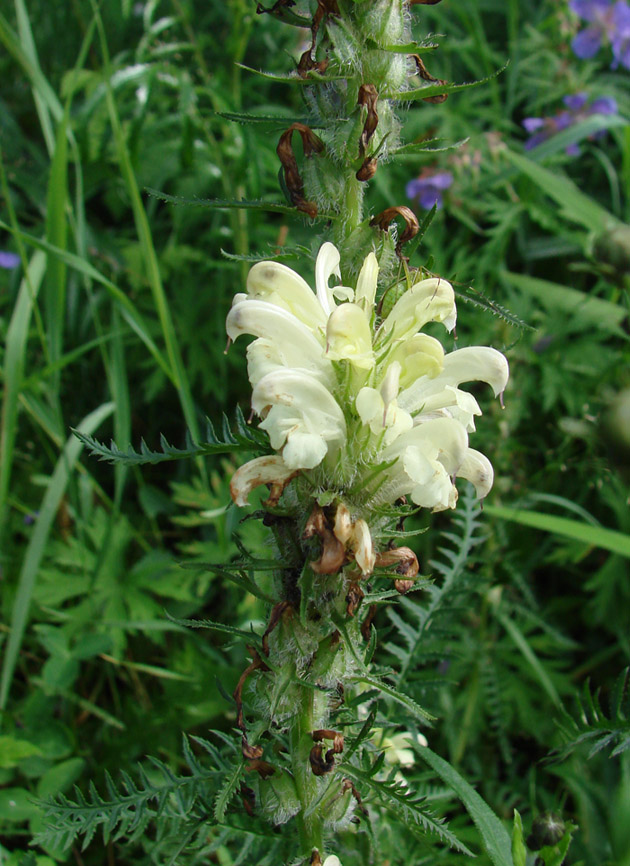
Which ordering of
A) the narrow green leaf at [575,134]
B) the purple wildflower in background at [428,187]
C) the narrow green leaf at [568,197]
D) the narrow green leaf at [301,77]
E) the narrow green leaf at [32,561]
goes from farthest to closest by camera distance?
the purple wildflower in background at [428,187] → the narrow green leaf at [575,134] → the narrow green leaf at [568,197] → the narrow green leaf at [32,561] → the narrow green leaf at [301,77]

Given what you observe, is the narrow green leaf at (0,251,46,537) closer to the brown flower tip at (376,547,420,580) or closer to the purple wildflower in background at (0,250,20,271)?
the purple wildflower in background at (0,250,20,271)

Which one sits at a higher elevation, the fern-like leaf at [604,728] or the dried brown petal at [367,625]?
the dried brown petal at [367,625]

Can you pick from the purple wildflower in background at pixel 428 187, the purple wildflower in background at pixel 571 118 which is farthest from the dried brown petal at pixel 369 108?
the purple wildflower in background at pixel 571 118

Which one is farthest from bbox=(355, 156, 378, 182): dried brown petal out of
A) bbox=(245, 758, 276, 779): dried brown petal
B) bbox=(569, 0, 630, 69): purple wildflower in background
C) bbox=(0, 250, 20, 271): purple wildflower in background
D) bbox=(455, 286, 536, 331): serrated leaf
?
bbox=(569, 0, 630, 69): purple wildflower in background

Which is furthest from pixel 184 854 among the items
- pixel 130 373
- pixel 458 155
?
pixel 458 155

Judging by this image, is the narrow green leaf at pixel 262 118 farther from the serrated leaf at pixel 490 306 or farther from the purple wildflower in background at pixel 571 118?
the purple wildflower in background at pixel 571 118
